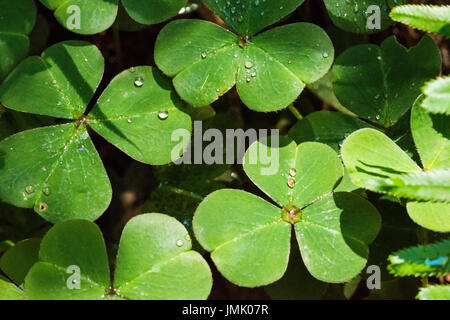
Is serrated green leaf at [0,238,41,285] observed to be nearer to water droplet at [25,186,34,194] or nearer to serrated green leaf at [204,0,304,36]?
water droplet at [25,186,34,194]

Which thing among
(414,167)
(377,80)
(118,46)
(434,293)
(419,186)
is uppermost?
(118,46)

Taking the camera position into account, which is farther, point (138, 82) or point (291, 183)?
point (138, 82)

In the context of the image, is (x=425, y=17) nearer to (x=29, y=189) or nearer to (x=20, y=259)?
(x=29, y=189)

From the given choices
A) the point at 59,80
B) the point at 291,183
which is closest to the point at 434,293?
the point at 291,183

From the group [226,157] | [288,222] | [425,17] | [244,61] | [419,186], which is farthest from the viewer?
[226,157]

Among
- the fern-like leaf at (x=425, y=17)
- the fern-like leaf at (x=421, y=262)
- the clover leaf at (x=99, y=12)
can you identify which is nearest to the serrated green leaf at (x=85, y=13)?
the clover leaf at (x=99, y=12)

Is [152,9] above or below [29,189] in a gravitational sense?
above

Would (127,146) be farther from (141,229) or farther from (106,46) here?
(106,46)

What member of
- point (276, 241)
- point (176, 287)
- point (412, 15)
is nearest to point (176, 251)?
point (176, 287)

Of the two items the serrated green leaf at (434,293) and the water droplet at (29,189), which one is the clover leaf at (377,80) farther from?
the water droplet at (29,189)
